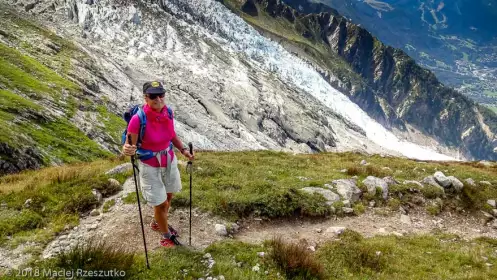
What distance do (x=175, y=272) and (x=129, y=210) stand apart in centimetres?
393

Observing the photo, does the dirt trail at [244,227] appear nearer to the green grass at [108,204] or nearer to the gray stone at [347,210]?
the green grass at [108,204]

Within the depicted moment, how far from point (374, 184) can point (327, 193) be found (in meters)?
2.62

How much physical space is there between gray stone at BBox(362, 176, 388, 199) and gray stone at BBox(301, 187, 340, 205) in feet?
6.22

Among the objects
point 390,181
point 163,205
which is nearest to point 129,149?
point 163,205

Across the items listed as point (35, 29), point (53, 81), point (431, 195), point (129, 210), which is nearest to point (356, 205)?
point (431, 195)

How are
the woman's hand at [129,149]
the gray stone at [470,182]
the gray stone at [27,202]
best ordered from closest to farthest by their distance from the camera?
the woman's hand at [129,149], the gray stone at [27,202], the gray stone at [470,182]

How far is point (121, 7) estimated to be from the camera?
Answer: 116 metres

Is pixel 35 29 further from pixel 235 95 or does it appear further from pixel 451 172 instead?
pixel 451 172

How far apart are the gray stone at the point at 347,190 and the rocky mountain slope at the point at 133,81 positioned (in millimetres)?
17547

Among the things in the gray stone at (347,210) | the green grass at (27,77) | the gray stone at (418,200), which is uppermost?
the gray stone at (418,200)

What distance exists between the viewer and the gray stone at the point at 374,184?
15555mm

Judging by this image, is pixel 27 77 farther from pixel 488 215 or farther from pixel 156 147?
pixel 488 215

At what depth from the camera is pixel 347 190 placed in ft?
49.9

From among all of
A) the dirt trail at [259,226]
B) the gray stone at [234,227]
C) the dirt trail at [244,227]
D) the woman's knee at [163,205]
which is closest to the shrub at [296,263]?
the dirt trail at [244,227]
